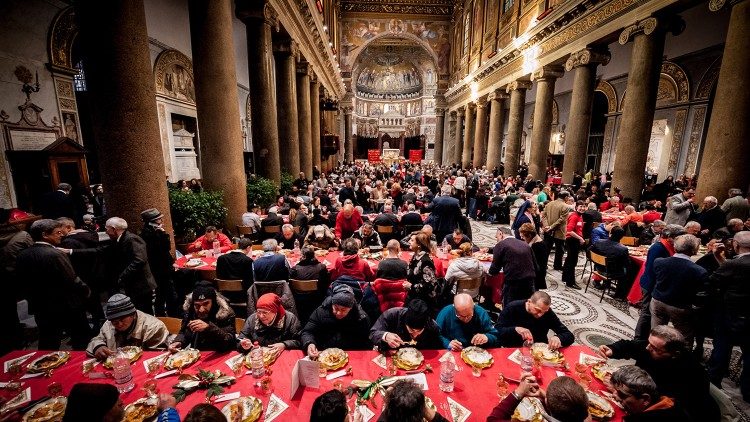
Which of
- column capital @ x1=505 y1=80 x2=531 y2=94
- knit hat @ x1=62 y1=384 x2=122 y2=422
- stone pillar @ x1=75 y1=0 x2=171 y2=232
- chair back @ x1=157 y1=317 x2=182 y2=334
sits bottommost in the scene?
chair back @ x1=157 y1=317 x2=182 y2=334

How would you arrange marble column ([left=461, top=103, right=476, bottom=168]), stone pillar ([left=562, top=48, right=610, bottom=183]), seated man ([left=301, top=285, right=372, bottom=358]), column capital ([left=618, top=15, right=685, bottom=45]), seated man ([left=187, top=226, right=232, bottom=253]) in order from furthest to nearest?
marble column ([left=461, top=103, right=476, bottom=168]) < stone pillar ([left=562, top=48, right=610, bottom=183]) < column capital ([left=618, top=15, right=685, bottom=45]) < seated man ([left=187, top=226, right=232, bottom=253]) < seated man ([left=301, top=285, right=372, bottom=358])

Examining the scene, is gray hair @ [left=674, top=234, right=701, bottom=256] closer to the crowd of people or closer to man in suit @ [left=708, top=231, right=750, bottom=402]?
the crowd of people

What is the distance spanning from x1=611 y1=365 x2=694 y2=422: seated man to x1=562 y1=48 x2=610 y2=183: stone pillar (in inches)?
377

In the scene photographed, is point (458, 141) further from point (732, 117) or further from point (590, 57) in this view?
point (732, 117)

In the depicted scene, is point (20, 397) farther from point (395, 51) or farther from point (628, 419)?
point (395, 51)

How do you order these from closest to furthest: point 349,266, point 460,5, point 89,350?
point 89,350 < point 349,266 < point 460,5

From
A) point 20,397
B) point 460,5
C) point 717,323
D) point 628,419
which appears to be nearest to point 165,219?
point 20,397

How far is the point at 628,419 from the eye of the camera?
182cm

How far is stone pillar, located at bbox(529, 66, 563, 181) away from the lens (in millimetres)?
11547

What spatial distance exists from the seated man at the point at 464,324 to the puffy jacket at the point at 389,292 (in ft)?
2.34

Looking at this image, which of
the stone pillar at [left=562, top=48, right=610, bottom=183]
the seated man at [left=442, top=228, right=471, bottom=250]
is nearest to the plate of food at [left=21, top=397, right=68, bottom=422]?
the seated man at [left=442, top=228, right=471, bottom=250]

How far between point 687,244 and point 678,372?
1847mm

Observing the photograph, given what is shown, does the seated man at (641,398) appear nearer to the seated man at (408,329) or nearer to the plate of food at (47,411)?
the seated man at (408,329)

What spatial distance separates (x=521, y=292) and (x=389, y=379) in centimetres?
271
